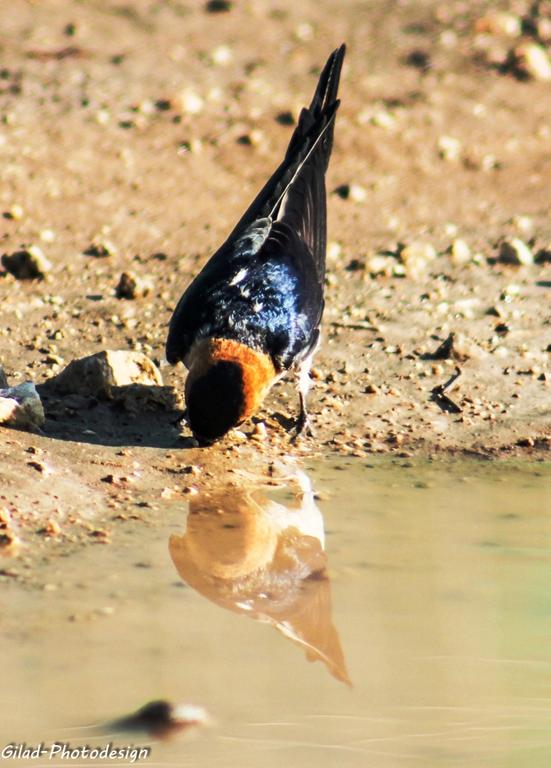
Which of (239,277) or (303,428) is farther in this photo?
(239,277)

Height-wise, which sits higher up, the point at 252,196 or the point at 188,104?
the point at 188,104

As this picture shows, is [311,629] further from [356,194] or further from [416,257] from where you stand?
[356,194]

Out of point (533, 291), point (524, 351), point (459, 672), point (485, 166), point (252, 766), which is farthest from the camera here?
point (485, 166)

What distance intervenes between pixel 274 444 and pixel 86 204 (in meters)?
3.08

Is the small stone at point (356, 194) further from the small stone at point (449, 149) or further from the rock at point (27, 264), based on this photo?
the rock at point (27, 264)

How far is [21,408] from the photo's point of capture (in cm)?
564

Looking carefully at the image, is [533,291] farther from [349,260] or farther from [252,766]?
[252,766]

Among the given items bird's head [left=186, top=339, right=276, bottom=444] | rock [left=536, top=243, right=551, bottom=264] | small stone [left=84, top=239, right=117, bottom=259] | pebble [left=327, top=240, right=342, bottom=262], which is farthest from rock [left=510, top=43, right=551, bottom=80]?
bird's head [left=186, top=339, right=276, bottom=444]

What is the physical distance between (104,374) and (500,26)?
20.1 feet

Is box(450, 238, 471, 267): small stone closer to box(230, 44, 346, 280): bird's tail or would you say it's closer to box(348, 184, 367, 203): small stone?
box(348, 184, 367, 203): small stone

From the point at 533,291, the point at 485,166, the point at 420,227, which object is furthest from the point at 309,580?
the point at 485,166

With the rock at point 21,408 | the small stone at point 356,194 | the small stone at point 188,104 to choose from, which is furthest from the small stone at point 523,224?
the rock at point 21,408

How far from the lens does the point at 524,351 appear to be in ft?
22.5

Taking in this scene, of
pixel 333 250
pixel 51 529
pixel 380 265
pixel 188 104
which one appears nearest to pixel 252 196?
pixel 333 250
